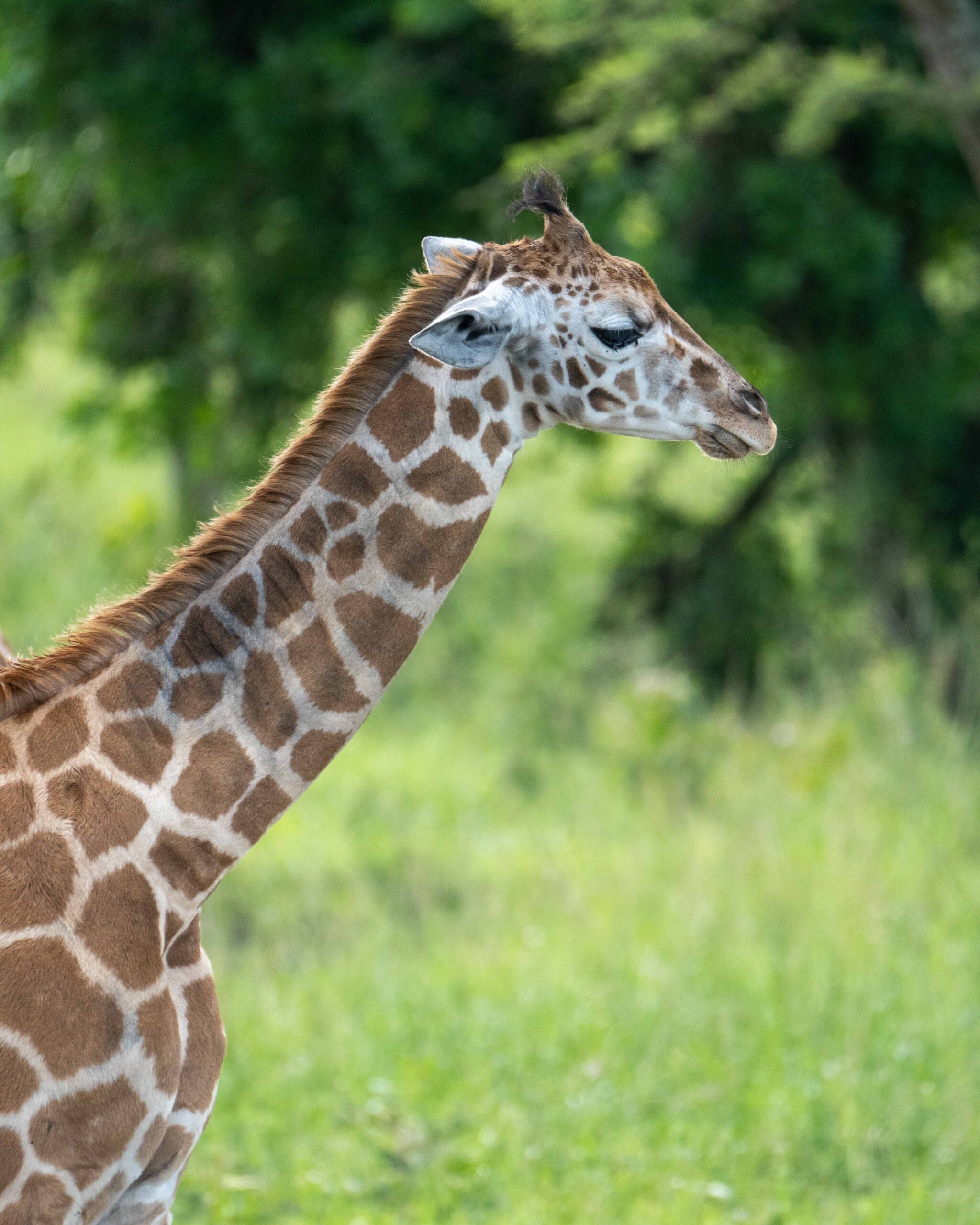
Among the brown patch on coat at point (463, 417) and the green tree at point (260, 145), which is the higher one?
the brown patch on coat at point (463, 417)

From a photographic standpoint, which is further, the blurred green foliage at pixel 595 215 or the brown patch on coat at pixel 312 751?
the blurred green foliage at pixel 595 215

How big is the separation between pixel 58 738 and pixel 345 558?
0.59m

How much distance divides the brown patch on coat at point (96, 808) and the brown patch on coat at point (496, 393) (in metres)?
0.95

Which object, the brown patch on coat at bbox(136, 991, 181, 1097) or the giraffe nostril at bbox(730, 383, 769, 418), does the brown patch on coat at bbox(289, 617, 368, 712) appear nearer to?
the brown patch on coat at bbox(136, 991, 181, 1097)

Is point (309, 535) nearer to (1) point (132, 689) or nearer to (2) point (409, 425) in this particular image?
(2) point (409, 425)

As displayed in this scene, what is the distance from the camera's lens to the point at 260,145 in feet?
24.3

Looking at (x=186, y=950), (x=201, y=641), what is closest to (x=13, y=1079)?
(x=186, y=950)

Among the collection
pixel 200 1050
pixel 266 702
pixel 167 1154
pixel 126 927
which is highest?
pixel 266 702

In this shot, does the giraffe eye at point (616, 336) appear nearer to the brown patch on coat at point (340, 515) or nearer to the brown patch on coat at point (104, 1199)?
the brown patch on coat at point (340, 515)

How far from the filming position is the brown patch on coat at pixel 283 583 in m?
2.54

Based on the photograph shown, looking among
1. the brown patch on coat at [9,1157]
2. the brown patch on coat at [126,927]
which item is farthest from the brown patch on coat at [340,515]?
the brown patch on coat at [9,1157]

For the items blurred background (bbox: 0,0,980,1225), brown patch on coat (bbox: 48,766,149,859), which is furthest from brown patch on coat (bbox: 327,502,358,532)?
blurred background (bbox: 0,0,980,1225)

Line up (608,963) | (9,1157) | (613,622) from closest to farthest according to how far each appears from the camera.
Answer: (9,1157), (608,963), (613,622)

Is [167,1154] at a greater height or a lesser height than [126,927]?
lesser
